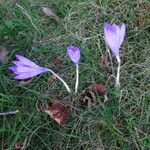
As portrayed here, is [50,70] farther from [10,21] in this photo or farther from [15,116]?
[10,21]

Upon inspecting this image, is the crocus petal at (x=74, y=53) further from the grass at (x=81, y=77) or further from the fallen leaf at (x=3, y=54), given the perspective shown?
the fallen leaf at (x=3, y=54)

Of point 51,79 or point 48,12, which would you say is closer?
point 51,79

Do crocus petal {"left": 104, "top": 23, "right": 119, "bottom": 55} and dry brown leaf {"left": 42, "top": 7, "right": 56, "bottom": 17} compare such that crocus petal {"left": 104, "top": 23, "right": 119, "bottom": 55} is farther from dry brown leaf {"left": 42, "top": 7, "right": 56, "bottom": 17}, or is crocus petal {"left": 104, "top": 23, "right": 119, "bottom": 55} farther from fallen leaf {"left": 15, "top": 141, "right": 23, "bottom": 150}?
fallen leaf {"left": 15, "top": 141, "right": 23, "bottom": 150}

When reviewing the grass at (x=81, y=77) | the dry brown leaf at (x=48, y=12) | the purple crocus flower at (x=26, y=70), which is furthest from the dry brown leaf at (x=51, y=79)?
the dry brown leaf at (x=48, y=12)

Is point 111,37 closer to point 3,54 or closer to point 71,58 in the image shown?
point 71,58

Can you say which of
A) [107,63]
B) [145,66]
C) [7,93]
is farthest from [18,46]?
[145,66]

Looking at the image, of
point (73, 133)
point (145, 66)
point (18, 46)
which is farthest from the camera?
point (18, 46)

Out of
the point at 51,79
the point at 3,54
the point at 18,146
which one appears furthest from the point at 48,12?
the point at 18,146
